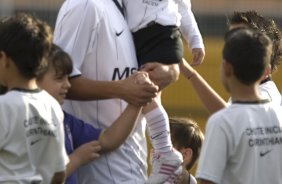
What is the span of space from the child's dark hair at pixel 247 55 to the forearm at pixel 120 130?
584 millimetres

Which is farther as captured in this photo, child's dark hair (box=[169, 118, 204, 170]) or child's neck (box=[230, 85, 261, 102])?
child's dark hair (box=[169, 118, 204, 170])

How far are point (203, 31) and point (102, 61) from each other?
270 inches

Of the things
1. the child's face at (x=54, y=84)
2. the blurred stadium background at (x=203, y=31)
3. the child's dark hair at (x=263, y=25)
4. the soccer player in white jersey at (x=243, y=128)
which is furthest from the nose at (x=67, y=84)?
the blurred stadium background at (x=203, y=31)

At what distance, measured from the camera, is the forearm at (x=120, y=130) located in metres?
5.69

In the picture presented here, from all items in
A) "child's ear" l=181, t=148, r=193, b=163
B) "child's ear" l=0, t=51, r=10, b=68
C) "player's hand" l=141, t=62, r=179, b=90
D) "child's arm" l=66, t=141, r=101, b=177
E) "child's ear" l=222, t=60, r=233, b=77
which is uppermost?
"child's ear" l=0, t=51, r=10, b=68

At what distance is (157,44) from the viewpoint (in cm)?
590

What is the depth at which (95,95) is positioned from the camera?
5.67m

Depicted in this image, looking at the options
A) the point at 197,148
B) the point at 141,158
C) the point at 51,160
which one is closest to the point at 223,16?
the point at 197,148

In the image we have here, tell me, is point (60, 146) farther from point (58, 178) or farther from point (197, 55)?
point (197, 55)

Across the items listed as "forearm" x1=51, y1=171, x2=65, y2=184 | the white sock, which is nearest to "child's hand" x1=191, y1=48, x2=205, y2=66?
the white sock

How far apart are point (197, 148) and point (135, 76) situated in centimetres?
128

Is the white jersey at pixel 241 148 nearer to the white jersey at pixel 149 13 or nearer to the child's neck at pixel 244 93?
the child's neck at pixel 244 93

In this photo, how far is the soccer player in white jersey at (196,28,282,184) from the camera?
5.25 meters

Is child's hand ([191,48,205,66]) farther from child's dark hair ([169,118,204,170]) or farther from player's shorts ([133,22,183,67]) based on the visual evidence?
player's shorts ([133,22,183,67])
